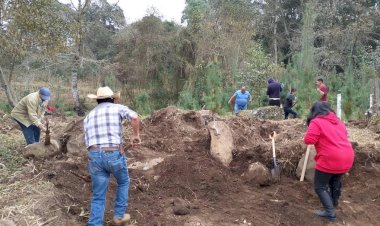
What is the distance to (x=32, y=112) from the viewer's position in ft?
21.9

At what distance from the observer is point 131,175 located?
5973 millimetres

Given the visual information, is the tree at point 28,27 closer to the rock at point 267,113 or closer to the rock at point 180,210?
the rock at point 267,113

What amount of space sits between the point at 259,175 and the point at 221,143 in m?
0.97

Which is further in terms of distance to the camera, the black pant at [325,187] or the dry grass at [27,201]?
the black pant at [325,187]

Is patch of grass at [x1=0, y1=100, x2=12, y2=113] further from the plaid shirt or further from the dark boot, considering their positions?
the dark boot

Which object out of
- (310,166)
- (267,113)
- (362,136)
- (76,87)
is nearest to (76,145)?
(310,166)

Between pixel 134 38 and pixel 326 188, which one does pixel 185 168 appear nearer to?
pixel 326 188

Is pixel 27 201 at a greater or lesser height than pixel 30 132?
lesser

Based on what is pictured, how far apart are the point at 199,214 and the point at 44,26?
649 centimetres

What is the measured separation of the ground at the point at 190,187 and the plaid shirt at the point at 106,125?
0.96 meters

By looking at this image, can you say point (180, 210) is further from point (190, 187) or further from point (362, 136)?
point (362, 136)

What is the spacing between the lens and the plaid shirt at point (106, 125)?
14.3ft

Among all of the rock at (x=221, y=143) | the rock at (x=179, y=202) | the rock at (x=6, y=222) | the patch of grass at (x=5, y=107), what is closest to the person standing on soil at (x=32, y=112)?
the rock at (x=6, y=222)

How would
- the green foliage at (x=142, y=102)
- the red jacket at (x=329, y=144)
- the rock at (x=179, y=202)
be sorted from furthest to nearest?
the green foliage at (x=142, y=102), the rock at (x=179, y=202), the red jacket at (x=329, y=144)
